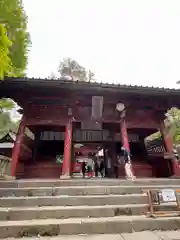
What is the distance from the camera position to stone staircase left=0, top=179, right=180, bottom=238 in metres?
3.47

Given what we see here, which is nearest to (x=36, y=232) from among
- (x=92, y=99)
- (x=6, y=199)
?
(x=6, y=199)

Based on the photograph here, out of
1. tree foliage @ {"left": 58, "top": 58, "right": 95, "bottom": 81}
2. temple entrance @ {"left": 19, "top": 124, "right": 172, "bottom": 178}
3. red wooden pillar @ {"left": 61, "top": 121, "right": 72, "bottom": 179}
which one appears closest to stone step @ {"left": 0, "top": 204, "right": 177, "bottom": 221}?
red wooden pillar @ {"left": 61, "top": 121, "right": 72, "bottom": 179}

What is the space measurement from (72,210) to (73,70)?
34.1 m

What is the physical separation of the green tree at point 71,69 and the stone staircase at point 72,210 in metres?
31.4

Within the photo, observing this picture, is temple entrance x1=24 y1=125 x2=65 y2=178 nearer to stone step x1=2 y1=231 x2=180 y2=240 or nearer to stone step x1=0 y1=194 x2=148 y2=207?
stone step x1=0 y1=194 x2=148 y2=207

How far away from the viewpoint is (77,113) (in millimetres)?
8648

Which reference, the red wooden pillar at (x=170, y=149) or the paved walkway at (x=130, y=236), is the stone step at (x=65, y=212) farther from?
the red wooden pillar at (x=170, y=149)

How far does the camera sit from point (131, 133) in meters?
11.2

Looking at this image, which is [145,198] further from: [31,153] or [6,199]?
[31,153]

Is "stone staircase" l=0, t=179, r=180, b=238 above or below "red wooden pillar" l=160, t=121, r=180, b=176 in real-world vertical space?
below

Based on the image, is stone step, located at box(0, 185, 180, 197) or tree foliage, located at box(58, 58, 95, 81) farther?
tree foliage, located at box(58, 58, 95, 81)

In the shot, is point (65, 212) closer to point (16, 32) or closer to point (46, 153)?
point (46, 153)

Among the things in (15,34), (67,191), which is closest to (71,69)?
(15,34)

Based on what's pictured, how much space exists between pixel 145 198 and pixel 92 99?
16.3 feet
